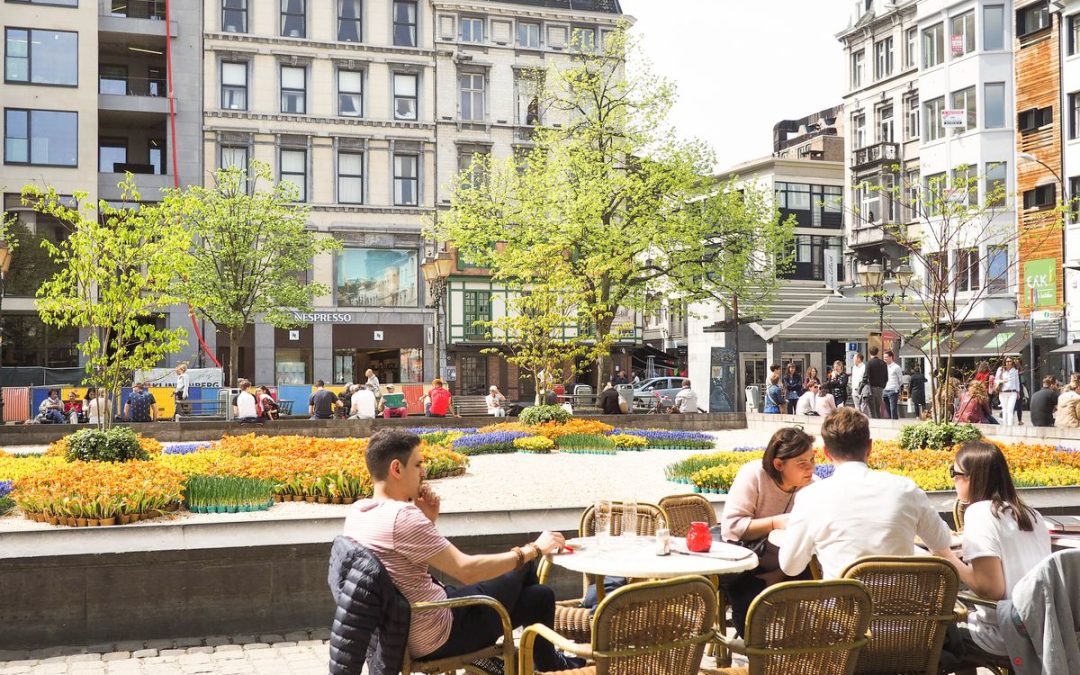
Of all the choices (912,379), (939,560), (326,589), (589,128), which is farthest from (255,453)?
(589,128)

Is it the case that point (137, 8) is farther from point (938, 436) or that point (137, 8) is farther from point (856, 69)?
point (938, 436)

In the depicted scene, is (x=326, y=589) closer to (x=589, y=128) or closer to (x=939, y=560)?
(x=939, y=560)

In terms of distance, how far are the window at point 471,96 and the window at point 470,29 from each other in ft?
5.12

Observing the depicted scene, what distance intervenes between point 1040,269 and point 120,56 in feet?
115

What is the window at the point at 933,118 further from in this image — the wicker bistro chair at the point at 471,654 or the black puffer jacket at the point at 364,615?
the black puffer jacket at the point at 364,615

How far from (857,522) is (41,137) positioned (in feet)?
137

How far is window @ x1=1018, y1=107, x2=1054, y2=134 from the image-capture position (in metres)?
40.5

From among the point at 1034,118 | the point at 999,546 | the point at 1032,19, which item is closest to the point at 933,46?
the point at 1032,19

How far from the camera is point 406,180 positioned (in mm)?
47875

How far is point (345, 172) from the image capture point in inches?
1857

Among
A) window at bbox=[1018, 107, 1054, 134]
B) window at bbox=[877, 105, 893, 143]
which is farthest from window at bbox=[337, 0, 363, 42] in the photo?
window at bbox=[1018, 107, 1054, 134]

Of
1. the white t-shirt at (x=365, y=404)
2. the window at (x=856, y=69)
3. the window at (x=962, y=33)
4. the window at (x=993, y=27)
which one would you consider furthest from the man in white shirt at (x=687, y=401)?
the window at (x=856, y=69)

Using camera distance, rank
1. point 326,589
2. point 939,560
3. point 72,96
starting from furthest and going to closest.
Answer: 1. point 72,96
2. point 326,589
3. point 939,560

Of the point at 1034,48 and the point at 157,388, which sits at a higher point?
the point at 1034,48
